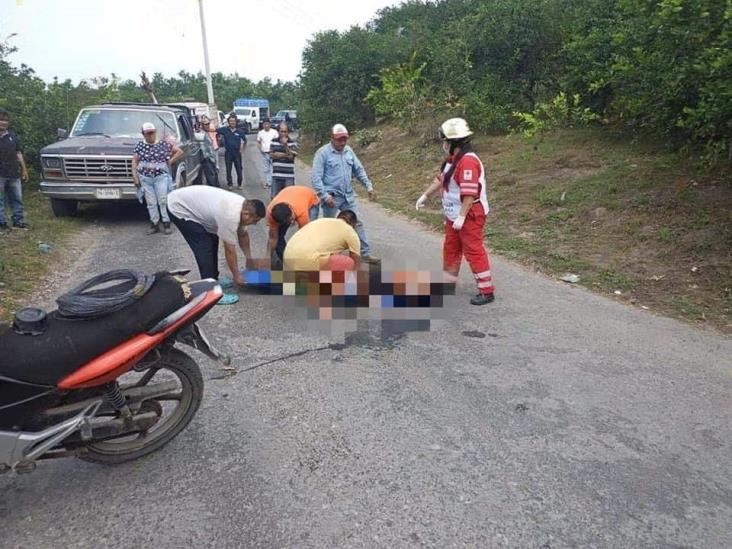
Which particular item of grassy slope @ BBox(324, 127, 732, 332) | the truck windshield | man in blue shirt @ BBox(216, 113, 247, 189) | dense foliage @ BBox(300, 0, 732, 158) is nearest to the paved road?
grassy slope @ BBox(324, 127, 732, 332)

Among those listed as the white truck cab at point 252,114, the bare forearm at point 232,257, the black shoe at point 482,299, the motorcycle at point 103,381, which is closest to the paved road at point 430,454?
the motorcycle at point 103,381

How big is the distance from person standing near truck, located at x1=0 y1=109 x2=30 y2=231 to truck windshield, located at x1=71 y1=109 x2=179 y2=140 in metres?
1.85

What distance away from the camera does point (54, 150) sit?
27.2 ft

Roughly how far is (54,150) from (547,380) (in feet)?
26.2

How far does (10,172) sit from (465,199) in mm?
6446

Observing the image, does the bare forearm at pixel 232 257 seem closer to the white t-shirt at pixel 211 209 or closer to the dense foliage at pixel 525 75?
the white t-shirt at pixel 211 209

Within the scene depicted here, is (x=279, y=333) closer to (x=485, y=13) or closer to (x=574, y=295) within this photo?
(x=574, y=295)

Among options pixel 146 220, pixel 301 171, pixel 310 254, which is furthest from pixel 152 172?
pixel 301 171

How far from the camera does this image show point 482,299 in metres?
5.27

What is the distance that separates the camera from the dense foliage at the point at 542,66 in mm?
5852

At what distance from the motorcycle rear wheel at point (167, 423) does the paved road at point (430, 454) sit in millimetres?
90

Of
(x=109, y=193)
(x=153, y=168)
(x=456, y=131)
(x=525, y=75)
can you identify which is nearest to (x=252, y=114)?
(x=525, y=75)

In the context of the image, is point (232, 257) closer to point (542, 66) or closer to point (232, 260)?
point (232, 260)

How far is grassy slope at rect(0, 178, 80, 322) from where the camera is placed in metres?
5.23
